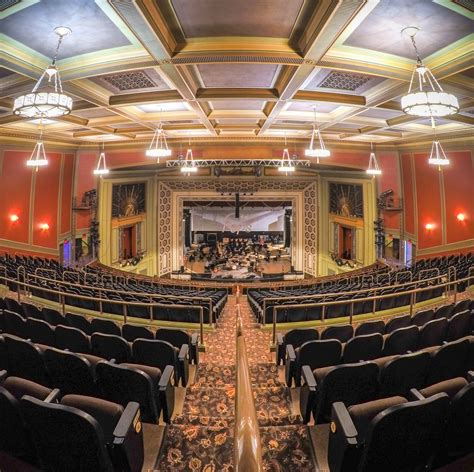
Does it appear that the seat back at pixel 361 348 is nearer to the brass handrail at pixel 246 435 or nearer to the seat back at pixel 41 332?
the brass handrail at pixel 246 435

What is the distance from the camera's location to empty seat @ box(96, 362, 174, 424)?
2.49 meters

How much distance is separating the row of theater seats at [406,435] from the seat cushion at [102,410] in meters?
1.38

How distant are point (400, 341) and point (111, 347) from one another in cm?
307

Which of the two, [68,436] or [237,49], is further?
[237,49]

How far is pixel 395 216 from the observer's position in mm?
14883

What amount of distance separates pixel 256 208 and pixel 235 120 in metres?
13.8

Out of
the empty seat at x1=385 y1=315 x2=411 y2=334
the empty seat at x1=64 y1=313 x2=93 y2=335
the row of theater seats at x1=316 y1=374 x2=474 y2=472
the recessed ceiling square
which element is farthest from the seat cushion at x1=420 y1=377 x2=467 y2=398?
the recessed ceiling square

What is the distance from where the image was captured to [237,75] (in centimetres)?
614

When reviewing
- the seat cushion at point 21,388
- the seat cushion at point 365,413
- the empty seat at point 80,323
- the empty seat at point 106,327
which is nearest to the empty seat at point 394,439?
the seat cushion at point 365,413

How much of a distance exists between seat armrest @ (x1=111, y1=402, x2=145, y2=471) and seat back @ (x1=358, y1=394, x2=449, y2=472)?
129 centimetres

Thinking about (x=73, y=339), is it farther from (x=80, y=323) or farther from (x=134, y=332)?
(x=80, y=323)

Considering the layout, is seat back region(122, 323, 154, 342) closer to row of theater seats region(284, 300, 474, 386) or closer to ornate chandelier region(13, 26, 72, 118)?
row of theater seats region(284, 300, 474, 386)

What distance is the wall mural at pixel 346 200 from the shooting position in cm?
1656

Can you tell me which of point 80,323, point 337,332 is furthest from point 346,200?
point 80,323
